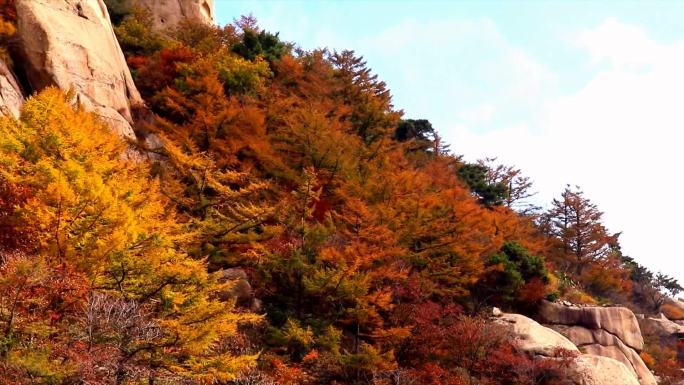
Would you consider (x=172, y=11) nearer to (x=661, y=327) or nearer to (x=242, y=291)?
(x=242, y=291)

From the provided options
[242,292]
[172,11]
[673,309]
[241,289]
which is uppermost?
[172,11]

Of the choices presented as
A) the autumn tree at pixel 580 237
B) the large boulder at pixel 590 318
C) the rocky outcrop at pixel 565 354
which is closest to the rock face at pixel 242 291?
the rocky outcrop at pixel 565 354

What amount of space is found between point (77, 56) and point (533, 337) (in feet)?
85.0

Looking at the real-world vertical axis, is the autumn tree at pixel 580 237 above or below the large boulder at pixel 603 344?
above

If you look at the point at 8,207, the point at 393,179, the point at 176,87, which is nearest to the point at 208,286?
the point at 8,207

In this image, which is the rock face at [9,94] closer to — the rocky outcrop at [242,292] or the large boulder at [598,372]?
the rocky outcrop at [242,292]

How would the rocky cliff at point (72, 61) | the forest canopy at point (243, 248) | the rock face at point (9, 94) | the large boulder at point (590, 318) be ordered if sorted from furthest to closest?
the large boulder at point (590, 318) → the rocky cliff at point (72, 61) → the rock face at point (9, 94) → the forest canopy at point (243, 248)

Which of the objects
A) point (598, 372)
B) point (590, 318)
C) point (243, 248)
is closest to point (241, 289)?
point (243, 248)

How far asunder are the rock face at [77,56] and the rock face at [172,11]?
1746 cm

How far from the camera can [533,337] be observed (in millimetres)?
23859

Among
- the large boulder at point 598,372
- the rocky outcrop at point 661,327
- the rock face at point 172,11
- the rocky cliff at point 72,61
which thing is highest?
the rock face at point 172,11

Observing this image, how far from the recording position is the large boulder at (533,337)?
2309 cm

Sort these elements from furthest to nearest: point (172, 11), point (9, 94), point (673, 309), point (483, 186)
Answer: point (673, 309) → point (172, 11) → point (483, 186) → point (9, 94)

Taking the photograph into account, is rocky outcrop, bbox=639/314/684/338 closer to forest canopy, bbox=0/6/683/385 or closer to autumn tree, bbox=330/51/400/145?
forest canopy, bbox=0/6/683/385
